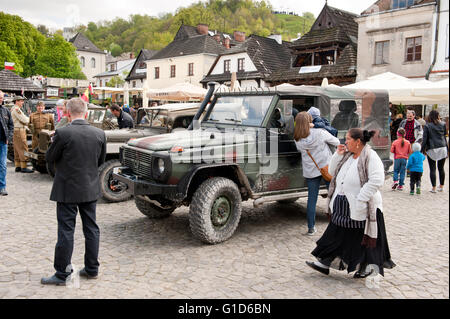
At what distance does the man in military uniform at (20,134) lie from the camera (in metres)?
11.3

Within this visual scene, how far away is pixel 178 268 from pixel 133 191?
1.29 metres

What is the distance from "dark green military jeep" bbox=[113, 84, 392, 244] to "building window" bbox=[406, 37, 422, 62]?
16315mm

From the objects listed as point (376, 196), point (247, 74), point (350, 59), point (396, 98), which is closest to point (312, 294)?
point (376, 196)

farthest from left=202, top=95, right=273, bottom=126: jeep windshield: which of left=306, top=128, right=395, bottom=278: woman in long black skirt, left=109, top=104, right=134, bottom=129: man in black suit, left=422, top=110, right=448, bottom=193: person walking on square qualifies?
left=422, top=110, right=448, bottom=193: person walking on square

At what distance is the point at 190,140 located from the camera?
225 inches

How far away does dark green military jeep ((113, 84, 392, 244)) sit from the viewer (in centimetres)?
544

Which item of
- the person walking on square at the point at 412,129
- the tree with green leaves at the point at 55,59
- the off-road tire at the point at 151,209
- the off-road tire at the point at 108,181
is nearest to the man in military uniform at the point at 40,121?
the off-road tire at the point at 108,181

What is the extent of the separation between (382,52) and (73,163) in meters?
23.2

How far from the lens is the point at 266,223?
22.9ft

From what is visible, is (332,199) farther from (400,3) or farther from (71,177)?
(400,3)

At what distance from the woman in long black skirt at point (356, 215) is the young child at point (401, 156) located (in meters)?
6.35

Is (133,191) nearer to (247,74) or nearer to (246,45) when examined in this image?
(247,74)

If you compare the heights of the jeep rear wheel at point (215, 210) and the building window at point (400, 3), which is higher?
the building window at point (400, 3)

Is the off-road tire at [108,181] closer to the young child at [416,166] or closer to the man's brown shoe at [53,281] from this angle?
the man's brown shoe at [53,281]
